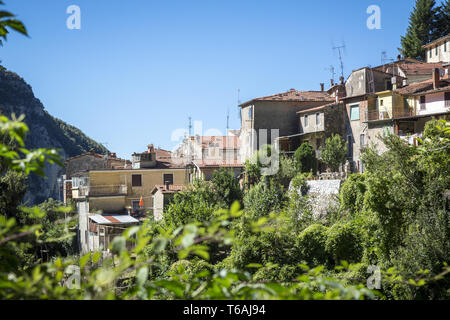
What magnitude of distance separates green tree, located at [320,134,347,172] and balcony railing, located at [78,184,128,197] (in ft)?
59.3

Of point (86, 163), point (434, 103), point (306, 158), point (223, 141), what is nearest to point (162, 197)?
point (306, 158)

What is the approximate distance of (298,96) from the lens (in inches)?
1645

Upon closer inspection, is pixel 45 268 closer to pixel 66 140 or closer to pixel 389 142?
pixel 389 142

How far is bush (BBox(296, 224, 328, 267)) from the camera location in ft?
64.2

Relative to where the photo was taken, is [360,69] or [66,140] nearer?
[360,69]

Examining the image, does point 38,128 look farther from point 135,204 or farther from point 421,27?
point 421,27

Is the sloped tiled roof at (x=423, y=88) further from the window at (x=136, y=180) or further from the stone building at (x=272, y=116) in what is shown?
the window at (x=136, y=180)

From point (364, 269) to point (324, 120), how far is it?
73.2 ft

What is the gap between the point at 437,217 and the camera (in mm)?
14633

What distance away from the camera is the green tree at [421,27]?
60000mm

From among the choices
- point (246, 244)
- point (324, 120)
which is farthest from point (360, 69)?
point (246, 244)

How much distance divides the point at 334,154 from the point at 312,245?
15.2m

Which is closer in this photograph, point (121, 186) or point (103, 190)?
point (103, 190)

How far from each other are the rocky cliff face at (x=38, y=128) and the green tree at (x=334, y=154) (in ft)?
159
